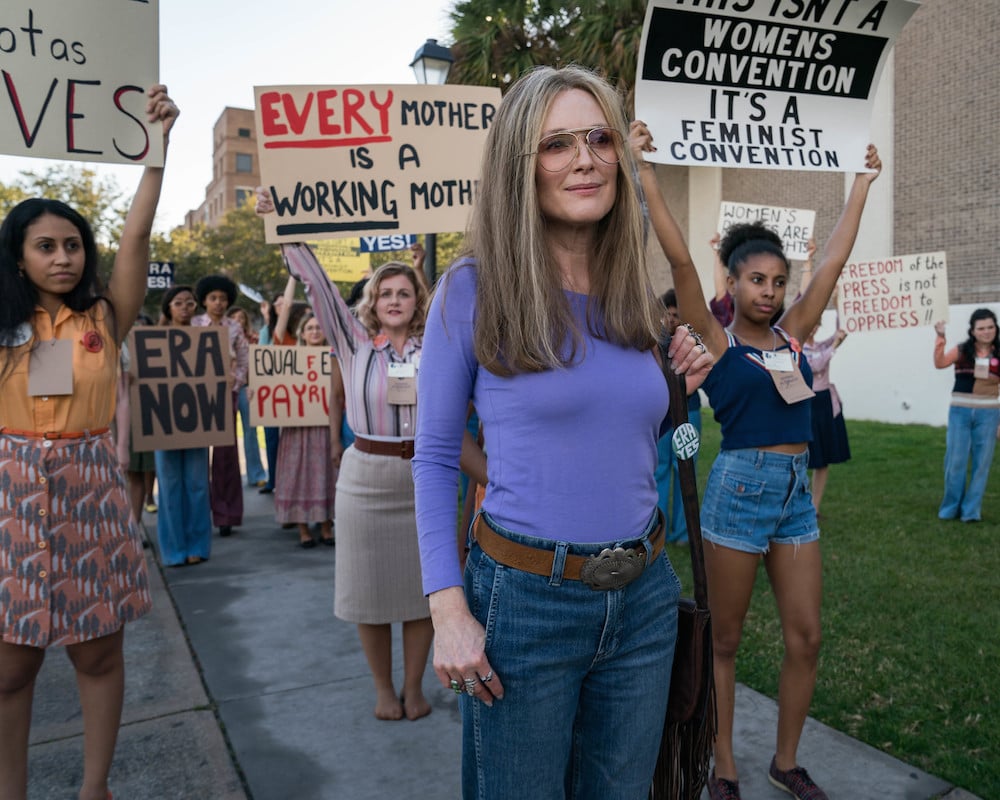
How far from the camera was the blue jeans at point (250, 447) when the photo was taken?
10.0 metres

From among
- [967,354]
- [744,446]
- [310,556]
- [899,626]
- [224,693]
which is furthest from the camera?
[967,354]

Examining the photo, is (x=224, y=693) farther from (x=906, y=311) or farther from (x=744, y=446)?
(x=906, y=311)

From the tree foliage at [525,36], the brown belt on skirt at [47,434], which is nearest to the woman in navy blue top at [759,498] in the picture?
the brown belt on skirt at [47,434]

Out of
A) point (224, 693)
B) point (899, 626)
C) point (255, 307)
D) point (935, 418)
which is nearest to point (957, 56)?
point (935, 418)

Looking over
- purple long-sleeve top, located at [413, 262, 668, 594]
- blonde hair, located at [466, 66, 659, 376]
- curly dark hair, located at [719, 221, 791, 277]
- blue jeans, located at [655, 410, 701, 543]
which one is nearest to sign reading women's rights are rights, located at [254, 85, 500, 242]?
curly dark hair, located at [719, 221, 791, 277]

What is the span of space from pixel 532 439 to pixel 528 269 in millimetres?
347

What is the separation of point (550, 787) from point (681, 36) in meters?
2.79

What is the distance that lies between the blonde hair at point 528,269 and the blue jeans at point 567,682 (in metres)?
0.38

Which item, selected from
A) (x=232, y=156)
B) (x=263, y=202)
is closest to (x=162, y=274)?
(x=263, y=202)

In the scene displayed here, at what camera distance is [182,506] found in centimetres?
675

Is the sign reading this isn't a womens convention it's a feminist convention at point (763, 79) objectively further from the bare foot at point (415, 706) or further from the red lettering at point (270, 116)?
the bare foot at point (415, 706)

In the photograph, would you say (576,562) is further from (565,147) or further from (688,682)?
(565,147)

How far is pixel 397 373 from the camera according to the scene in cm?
394

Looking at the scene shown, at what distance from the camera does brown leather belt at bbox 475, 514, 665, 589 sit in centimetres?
171
